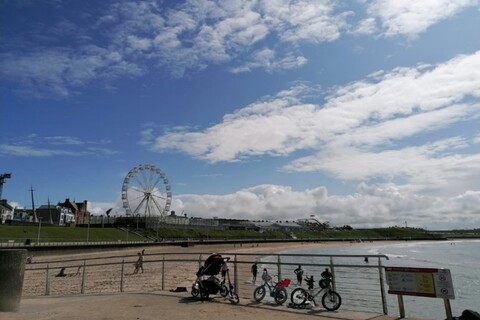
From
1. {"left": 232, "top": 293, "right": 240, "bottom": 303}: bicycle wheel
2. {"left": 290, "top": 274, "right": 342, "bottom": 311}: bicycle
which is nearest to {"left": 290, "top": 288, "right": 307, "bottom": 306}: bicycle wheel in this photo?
{"left": 290, "top": 274, "right": 342, "bottom": 311}: bicycle

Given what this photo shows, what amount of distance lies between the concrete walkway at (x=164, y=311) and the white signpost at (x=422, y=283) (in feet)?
2.22

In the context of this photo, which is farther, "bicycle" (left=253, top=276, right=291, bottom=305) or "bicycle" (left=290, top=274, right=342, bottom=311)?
"bicycle" (left=253, top=276, right=291, bottom=305)

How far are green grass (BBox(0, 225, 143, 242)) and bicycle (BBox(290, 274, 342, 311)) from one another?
58146 mm

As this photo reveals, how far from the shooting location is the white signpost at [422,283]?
28.3 ft

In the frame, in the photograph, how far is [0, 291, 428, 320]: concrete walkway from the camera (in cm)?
932

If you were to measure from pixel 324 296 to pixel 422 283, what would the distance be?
249 centimetres

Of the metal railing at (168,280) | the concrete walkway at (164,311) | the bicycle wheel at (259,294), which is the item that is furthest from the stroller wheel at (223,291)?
the bicycle wheel at (259,294)

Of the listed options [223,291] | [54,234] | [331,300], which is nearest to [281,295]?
[331,300]

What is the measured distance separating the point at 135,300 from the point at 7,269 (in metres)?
3.51

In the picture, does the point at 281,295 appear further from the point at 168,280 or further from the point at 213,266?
the point at 168,280

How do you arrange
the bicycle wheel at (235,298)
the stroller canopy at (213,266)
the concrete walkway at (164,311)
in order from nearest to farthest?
the concrete walkway at (164,311) < the bicycle wheel at (235,298) < the stroller canopy at (213,266)

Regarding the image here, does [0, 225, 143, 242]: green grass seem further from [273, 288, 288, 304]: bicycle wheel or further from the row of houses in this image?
[273, 288, 288, 304]: bicycle wheel

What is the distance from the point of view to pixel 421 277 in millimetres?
9180

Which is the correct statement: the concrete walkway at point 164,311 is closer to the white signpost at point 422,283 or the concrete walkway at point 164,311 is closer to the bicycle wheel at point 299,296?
the bicycle wheel at point 299,296
